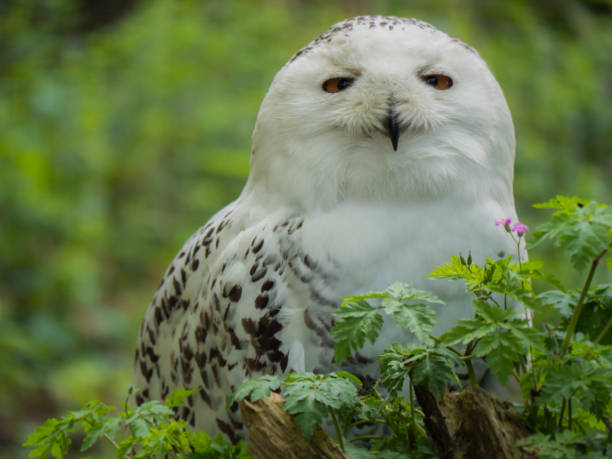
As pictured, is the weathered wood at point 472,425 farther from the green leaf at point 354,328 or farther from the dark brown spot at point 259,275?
the dark brown spot at point 259,275

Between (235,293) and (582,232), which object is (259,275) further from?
(582,232)

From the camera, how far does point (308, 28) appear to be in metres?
4.74

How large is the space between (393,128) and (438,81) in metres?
0.14

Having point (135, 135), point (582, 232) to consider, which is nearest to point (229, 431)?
point (582, 232)

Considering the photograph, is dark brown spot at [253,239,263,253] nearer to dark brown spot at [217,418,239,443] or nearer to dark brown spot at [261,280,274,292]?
dark brown spot at [261,280,274,292]

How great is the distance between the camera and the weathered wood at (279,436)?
956mm

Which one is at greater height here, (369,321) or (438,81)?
(438,81)

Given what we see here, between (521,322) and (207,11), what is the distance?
438cm

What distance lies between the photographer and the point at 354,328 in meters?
0.92

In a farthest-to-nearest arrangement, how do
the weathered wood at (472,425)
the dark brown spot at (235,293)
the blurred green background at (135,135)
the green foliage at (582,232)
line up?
the blurred green background at (135,135) < the dark brown spot at (235,293) < the weathered wood at (472,425) < the green foliage at (582,232)

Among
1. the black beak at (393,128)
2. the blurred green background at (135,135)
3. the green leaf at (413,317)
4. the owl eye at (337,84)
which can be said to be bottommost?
the blurred green background at (135,135)

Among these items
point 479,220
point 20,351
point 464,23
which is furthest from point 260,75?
point 479,220

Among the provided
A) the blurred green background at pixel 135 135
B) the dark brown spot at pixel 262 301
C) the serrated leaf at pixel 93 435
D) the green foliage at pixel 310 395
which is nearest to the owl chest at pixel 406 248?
the dark brown spot at pixel 262 301

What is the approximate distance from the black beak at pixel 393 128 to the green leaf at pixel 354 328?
407mm
